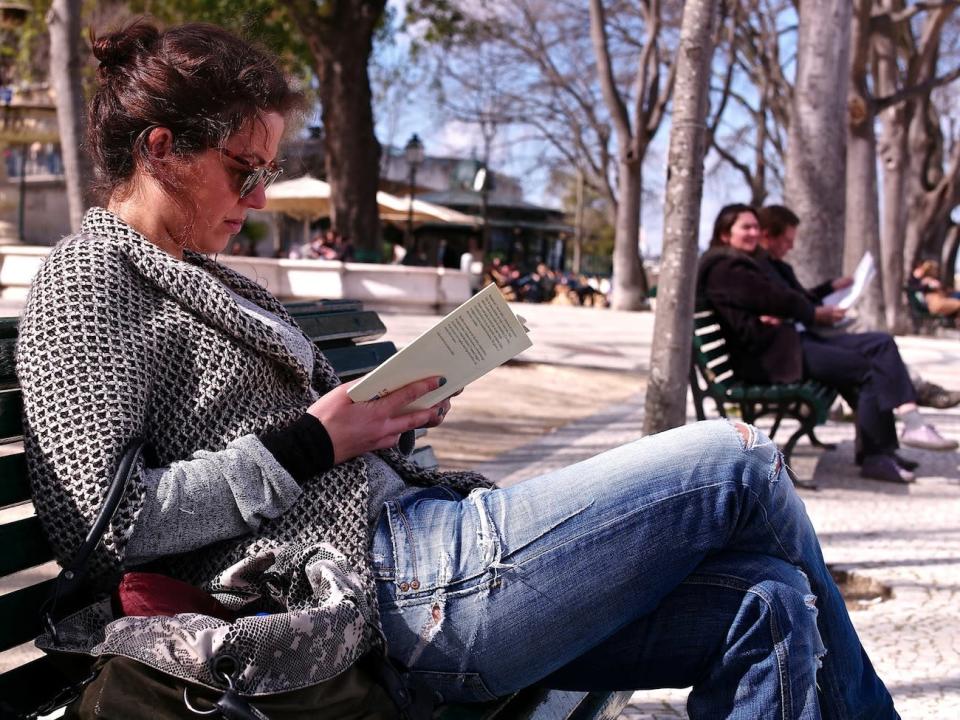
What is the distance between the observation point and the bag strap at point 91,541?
1.66m

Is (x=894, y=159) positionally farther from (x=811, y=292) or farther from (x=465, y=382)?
(x=465, y=382)

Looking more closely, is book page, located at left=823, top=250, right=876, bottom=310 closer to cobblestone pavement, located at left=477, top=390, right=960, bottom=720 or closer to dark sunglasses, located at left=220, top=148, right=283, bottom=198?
cobblestone pavement, located at left=477, top=390, right=960, bottom=720

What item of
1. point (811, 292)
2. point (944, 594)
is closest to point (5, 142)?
point (811, 292)

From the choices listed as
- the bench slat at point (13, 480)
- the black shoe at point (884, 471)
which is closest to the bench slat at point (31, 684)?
the bench slat at point (13, 480)

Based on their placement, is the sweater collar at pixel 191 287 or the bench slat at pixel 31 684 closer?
the bench slat at pixel 31 684

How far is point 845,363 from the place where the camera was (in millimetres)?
6090

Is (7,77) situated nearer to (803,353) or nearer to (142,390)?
(803,353)

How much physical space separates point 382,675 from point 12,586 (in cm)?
255

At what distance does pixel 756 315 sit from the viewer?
599 cm

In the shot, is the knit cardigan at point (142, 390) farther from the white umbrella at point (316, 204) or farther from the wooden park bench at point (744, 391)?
the white umbrella at point (316, 204)

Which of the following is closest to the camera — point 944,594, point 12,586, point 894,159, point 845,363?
point 12,586

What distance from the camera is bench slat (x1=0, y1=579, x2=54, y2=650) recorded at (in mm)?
1736

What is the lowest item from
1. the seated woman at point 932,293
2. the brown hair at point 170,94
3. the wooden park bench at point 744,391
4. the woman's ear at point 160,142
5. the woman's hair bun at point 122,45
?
the seated woman at point 932,293

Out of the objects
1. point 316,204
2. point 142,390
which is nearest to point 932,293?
point 316,204
